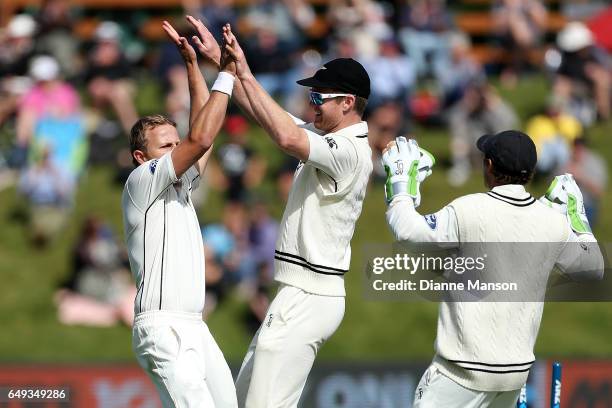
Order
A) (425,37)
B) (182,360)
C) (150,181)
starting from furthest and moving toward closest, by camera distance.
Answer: (425,37), (150,181), (182,360)

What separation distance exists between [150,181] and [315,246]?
3.10 feet

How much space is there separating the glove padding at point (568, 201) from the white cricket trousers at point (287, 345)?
1.28m

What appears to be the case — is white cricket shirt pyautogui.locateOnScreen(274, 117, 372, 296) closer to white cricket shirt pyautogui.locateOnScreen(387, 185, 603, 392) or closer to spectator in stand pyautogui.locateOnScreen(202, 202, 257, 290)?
white cricket shirt pyautogui.locateOnScreen(387, 185, 603, 392)

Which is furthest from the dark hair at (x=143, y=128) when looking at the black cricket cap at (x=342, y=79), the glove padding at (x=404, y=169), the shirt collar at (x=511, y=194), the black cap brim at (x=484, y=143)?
the shirt collar at (x=511, y=194)

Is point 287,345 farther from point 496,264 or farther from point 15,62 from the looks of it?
point 15,62

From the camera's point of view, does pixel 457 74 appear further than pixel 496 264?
Yes

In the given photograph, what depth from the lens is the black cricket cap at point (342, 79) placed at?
6.48 metres

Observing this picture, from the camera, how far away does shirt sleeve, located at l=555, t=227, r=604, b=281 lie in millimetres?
6219

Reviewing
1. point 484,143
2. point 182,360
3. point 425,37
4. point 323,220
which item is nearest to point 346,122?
point 323,220

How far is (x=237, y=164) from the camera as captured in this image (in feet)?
47.0

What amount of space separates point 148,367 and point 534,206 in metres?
2.15

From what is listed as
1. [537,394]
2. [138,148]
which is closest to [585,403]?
[537,394]

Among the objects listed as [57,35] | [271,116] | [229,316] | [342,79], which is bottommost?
[229,316]

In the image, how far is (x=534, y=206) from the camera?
616cm
